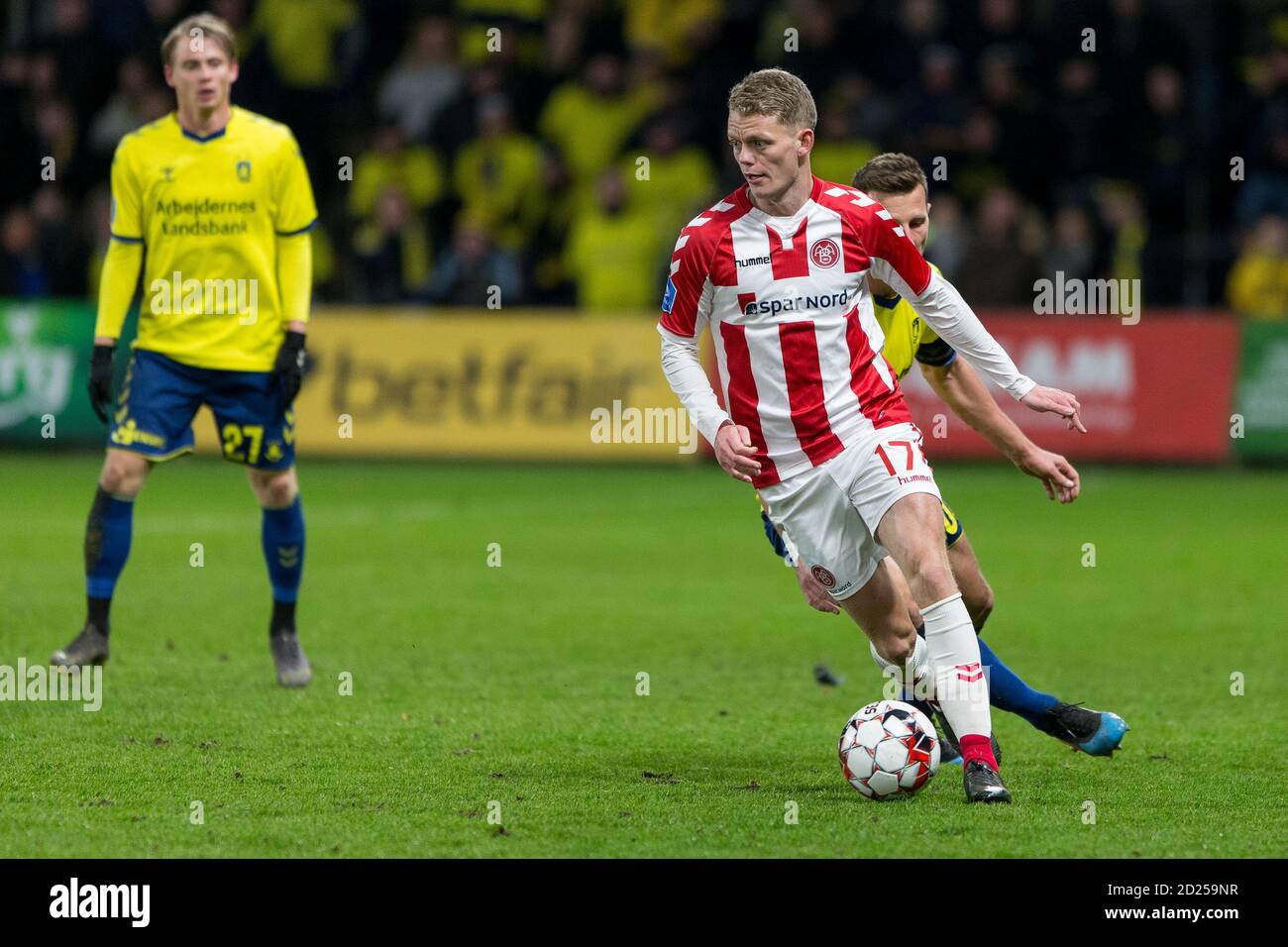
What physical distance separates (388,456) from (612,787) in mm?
12029

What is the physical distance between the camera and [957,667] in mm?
5715

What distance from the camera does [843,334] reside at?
5.93m

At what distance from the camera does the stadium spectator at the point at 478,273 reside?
58.8 ft

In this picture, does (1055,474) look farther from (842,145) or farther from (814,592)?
(842,145)

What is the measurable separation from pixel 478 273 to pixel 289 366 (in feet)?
33.8

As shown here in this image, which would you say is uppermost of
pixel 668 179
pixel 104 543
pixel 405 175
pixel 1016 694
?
pixel 405 175

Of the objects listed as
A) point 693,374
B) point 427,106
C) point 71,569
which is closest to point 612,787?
point 693,374

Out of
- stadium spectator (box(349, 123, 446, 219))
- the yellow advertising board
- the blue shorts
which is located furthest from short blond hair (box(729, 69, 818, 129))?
stadium spectator (box(349, 123, 446, 219))

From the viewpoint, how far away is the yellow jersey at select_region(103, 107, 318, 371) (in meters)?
7.71

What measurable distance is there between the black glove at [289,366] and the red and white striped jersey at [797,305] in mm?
2288

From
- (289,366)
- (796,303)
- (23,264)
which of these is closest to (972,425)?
(796,303)

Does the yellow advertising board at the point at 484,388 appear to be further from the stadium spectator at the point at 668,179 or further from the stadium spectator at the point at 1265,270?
the stadium spectator at the point at 1265,270

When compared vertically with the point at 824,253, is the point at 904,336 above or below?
below

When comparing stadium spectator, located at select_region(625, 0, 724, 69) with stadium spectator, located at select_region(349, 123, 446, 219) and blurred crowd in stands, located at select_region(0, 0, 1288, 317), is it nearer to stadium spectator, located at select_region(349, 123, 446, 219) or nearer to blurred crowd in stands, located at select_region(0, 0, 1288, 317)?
blurred crowd in stands, located at select_region(0, 0, 1288, 317)
